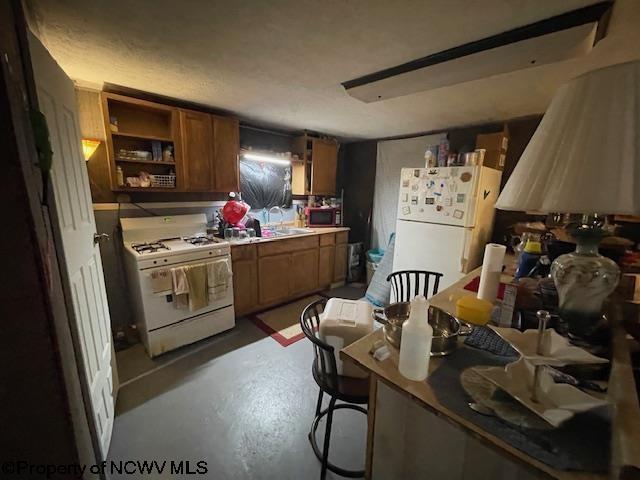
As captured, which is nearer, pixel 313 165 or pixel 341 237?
pixel 313 165

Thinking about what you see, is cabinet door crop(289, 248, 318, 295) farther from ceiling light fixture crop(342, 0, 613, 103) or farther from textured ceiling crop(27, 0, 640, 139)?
ceiling light fixture crop(342, 0, 613, 103)

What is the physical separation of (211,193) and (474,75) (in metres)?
2.66

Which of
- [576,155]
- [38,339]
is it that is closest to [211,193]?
[38,339]

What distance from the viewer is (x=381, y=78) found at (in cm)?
174

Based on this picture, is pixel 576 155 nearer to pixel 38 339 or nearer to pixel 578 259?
pixel 578 259

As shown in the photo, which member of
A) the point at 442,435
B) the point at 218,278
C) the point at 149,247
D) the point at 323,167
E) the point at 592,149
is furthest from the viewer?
the point at 323,167

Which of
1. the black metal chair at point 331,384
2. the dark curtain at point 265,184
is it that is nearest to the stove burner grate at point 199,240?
the dark curtain at point 265,184

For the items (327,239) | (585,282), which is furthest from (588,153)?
(327,239)

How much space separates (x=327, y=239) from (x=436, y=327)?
99.1 inches

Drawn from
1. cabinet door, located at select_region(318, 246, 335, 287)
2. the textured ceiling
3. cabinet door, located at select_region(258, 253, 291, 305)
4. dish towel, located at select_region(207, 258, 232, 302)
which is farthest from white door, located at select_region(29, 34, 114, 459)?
cabinet door, located at select_region(318, 246, 335, 287)

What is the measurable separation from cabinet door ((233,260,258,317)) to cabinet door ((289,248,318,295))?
0.51 metres

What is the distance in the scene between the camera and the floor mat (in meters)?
2.54

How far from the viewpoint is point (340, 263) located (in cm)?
387

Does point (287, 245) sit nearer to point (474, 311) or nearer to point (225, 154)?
point (225, 154)
